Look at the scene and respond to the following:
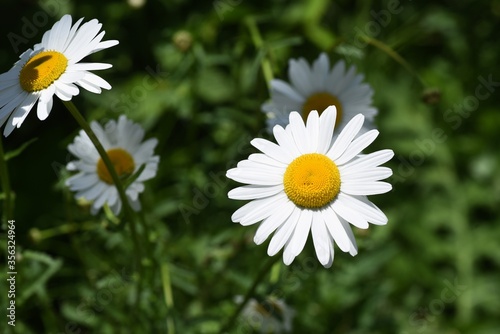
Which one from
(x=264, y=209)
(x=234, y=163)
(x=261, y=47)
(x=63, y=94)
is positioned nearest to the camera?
(x=63, y=94)

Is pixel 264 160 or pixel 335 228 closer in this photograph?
pixel 335 228

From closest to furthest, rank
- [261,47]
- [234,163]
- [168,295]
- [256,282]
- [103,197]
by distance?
[256,282] < [103,197] < [168,295] < [261,47] < [234,163]

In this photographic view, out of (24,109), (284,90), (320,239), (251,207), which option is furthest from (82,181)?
(320,239)

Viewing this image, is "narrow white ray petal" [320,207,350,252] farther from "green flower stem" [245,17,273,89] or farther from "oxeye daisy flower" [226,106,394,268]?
"green flower stem" [245,17,273,89]

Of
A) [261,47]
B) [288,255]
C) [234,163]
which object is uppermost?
[261,47]

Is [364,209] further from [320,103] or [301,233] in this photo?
[320,103]

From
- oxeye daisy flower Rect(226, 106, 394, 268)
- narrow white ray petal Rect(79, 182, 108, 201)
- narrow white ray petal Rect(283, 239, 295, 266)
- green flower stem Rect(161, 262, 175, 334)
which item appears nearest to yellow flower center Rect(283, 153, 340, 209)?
oxeye daisy flower Rect(226, 106, 394, 268)

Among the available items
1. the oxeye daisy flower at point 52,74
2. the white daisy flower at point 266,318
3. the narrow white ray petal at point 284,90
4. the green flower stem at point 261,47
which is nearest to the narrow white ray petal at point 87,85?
the oxeye daisy flower at point 52,74

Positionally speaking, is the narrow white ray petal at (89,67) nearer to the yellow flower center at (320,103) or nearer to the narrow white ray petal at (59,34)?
the narrow white ray petal at (59,34)
